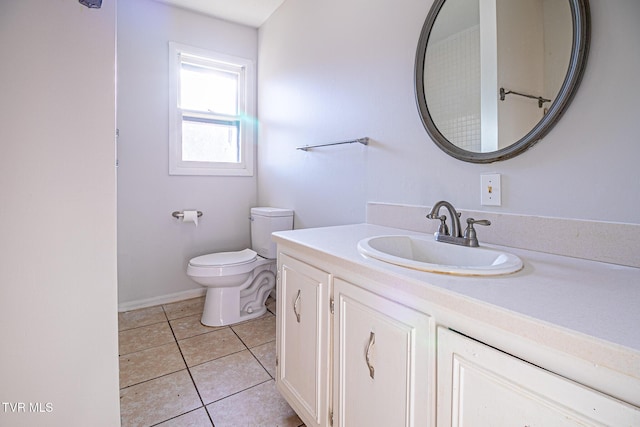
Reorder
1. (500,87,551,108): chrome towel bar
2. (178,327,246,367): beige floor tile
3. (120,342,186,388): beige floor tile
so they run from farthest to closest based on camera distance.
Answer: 1. (178,327,246,367): beige floor tile
2. (120,342,186,388): beige floor tile
3. (500,87,551,108): chrome towel bar

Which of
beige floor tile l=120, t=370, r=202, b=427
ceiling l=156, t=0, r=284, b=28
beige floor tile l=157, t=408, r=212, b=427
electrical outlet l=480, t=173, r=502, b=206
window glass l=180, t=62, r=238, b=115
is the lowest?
beige floor tile l=157, t=408, r=212, b=427

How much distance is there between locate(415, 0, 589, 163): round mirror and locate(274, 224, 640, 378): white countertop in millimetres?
439

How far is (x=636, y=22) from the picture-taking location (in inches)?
31.2

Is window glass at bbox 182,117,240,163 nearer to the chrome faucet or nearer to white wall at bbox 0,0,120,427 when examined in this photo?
white wall at bbox 0,0,120,427

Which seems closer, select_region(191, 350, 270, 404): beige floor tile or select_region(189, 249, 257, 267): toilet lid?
select_region(191, 350, 270, 404): beige floor tile

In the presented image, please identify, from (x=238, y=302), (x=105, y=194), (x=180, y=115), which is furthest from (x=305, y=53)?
(x=238, y=302)

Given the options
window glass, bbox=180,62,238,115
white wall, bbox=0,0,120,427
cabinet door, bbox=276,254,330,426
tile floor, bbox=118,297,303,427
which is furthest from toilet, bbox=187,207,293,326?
white wall, bbox=0,0,120,427

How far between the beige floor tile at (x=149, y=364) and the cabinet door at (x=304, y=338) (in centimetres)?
78

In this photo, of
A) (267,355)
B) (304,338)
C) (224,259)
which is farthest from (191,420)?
(224,259)

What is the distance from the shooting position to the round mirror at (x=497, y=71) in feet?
3.00

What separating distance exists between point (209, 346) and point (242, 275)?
1.68 feet

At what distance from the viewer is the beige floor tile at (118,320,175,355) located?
1916 mm

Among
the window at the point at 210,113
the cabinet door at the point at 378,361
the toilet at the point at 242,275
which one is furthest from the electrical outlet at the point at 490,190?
the window at the point at 210,113

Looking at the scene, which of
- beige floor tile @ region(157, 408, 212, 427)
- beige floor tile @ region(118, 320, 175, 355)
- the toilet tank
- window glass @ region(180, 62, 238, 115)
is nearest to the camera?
beige floor tile @ region(157, 408, 212, 427)
